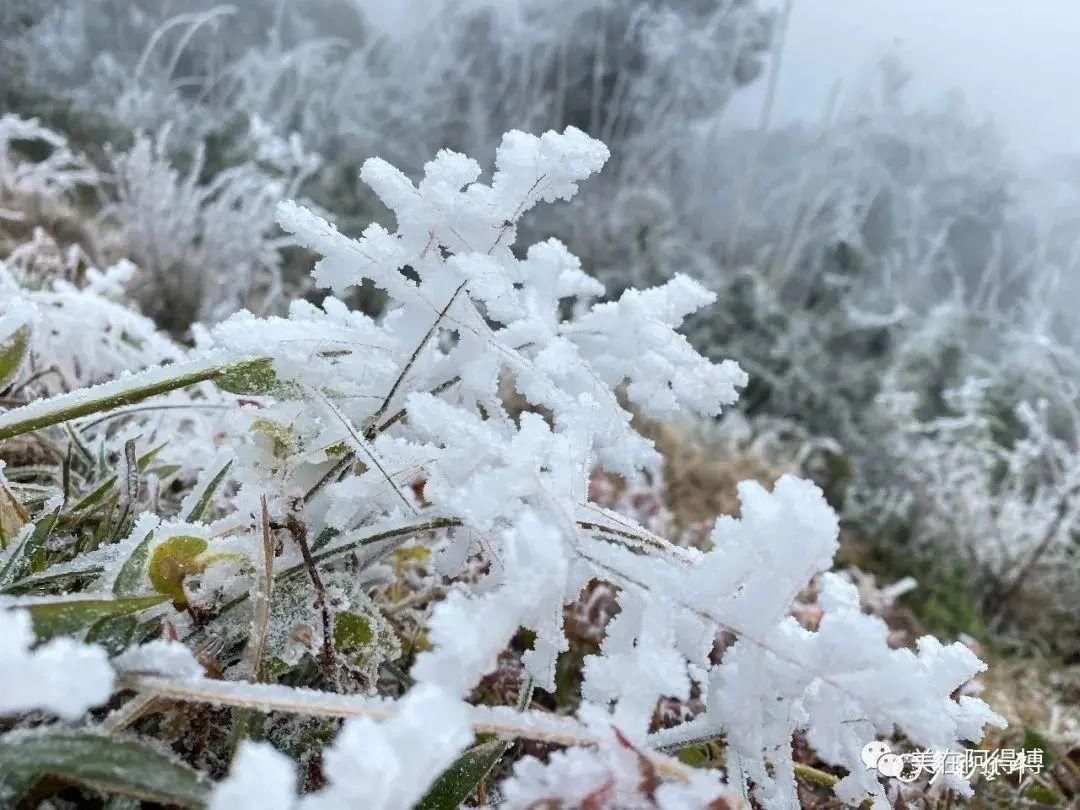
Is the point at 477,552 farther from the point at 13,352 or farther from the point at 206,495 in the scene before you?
the point at 13,352

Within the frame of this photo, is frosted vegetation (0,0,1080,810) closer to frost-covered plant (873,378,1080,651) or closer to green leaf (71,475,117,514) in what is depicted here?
green leaf (71,475,117,514)

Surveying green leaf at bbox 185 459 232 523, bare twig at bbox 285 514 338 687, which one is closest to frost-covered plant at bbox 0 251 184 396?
green leaf at bbox 185 459 232 523

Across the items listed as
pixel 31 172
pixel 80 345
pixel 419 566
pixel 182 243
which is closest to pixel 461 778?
pixel 419 566

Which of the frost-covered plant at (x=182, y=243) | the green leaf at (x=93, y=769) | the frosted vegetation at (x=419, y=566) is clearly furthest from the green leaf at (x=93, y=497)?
the frost-covered plant at (x=182, y=243)

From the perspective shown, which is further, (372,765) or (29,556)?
(29,556)

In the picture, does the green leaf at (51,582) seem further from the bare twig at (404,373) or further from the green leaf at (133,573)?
the bare twig at (404,373)

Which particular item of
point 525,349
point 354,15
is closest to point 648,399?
point 525,349

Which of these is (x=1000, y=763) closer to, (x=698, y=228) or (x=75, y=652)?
(x=75, y=652)
